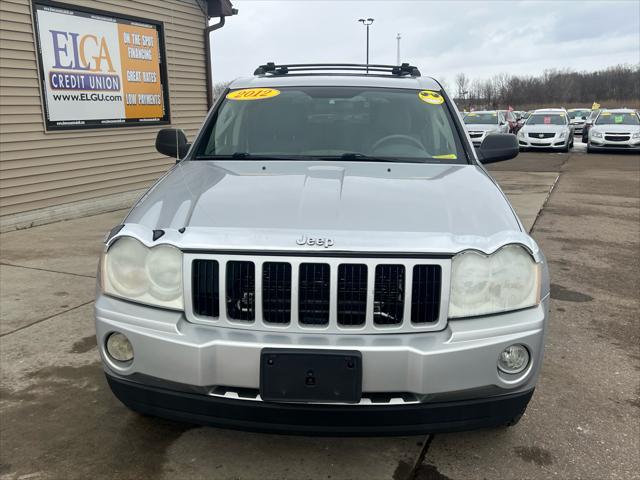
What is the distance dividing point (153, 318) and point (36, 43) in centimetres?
715

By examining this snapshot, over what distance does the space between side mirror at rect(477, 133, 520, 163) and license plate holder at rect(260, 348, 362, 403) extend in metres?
2.30

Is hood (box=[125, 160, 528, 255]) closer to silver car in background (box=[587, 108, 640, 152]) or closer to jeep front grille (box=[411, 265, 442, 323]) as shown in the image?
jeep front grille (box=[411, 265, 442, 323])

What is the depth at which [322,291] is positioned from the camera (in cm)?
216

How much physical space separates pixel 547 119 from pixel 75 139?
62.8 ft

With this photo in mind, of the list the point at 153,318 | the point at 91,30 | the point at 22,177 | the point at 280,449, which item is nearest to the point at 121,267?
the point at 153,318

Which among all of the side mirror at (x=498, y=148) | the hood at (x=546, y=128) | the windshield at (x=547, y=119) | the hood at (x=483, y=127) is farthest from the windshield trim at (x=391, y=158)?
the windshield at (x=547, y=119)

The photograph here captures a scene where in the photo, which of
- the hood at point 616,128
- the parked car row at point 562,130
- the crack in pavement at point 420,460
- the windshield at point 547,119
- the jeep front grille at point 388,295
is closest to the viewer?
the jeep front grille at point 388,295

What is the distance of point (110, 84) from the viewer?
917 centimetres

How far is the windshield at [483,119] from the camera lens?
75.1 feet

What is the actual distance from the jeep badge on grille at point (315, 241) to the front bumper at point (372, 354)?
0.35 meters

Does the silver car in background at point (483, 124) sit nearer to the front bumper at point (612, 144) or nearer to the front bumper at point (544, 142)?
the front bumper at point (544, 142)

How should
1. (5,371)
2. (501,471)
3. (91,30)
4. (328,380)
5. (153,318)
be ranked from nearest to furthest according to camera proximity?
(328,380) → (153,318) → (501,471) → (5,371) → (91,30)

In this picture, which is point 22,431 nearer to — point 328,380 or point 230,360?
point 230,360

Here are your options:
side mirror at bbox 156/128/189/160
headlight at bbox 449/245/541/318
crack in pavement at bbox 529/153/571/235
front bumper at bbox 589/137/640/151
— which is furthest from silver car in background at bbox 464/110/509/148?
headlight at bbox 449/245/541/318
